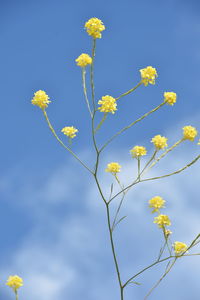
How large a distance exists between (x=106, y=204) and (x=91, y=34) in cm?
164

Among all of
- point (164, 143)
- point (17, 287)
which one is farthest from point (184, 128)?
point (17, 287)

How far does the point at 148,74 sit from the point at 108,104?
48 cm

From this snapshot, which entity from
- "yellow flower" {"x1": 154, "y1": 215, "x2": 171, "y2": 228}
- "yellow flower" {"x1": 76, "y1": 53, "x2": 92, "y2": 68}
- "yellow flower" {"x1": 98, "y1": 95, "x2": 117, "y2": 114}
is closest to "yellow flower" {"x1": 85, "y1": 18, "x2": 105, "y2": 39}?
"yellow flower" {"x1": 76, "y1": 53, "x2": 92, "y2": 68}

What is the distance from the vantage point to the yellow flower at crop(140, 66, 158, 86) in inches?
176

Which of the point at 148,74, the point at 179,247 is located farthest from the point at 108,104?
the point at 179,247

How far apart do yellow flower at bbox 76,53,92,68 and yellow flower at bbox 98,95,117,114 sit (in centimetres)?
44

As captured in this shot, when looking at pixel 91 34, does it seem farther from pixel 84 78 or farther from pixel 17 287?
pixel 17 287

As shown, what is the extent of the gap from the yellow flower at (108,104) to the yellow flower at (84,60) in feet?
1.44

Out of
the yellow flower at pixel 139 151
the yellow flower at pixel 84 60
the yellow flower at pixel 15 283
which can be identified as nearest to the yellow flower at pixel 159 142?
the yellow flower at pixel 139 151

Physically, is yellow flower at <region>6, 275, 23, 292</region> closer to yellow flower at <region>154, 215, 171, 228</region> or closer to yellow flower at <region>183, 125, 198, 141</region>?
yellow flower at <region>154, 215, 171, 228</region>

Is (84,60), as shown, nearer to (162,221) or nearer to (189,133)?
(189,133)

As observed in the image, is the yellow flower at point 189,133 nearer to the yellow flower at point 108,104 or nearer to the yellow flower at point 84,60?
the yellow flower at point 108,104

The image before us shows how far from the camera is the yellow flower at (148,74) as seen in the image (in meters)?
4.47

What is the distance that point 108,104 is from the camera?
4469mm
